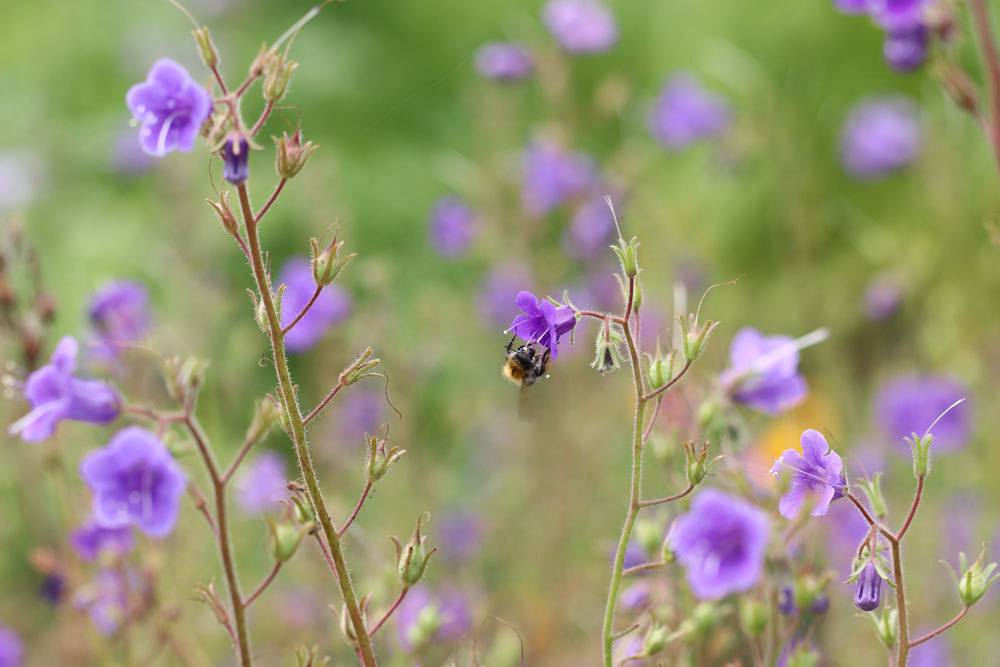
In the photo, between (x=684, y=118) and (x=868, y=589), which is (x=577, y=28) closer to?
(x=684, y=118)

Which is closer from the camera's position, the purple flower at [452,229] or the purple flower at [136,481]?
the purple flower at [136,481]

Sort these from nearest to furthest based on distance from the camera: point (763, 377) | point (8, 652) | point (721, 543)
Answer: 1. point (721, 543)
2. point (763, 377)
3. point (8, 652)

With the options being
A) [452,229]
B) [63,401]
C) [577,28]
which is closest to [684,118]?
[577,28]

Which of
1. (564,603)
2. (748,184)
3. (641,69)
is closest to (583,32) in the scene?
(564,603)

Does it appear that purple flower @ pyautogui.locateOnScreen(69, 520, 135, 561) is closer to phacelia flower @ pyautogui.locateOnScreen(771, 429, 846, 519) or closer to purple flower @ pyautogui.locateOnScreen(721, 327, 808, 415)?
purple flower @ pyautogui.locateOnScreen(721, 327, 808, 415)

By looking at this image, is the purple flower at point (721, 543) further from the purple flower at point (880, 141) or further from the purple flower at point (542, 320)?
the purple flower at point (880, 141)

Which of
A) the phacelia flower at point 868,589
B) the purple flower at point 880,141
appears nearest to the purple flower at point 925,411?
the purple flower at point 880,141
